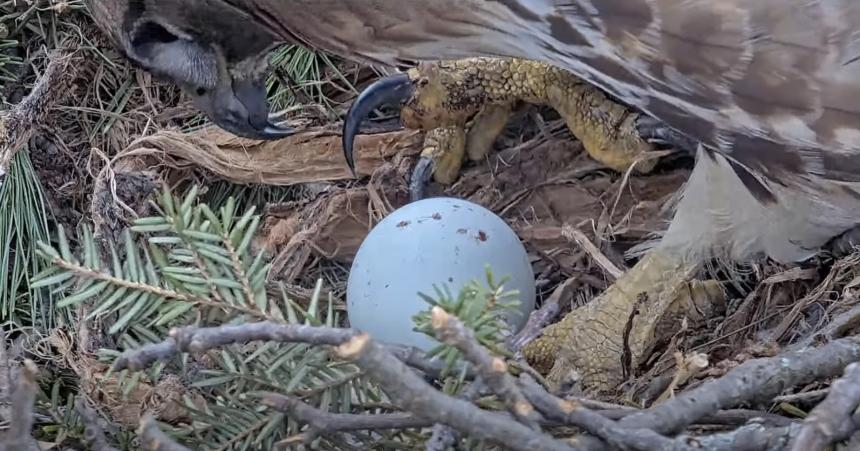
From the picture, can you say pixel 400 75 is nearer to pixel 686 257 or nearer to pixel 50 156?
pixel 686 257

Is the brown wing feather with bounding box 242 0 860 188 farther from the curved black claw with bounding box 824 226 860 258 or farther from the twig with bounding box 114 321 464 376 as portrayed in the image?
the twig with bounding box 114 321 464 376

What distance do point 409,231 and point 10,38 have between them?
99 centimetres

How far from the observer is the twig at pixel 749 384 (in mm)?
793

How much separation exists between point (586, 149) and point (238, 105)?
0.59m

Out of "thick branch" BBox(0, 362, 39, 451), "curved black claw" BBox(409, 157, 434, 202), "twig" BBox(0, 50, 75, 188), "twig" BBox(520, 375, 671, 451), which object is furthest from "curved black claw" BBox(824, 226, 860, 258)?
"twig" BBox(0, 50, 75, 188)

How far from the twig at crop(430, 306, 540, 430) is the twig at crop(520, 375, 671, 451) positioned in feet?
0.06

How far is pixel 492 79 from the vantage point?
1649 millimetres

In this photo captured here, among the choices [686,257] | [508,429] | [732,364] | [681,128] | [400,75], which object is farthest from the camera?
[400,75]

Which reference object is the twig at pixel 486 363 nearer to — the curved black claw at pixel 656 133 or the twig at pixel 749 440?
the twig at pixel 749 440

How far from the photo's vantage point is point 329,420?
801mm

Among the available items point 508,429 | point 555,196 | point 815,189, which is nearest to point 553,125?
point 555,196

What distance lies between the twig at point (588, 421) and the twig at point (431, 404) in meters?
0.06

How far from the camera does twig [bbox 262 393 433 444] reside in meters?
0.77

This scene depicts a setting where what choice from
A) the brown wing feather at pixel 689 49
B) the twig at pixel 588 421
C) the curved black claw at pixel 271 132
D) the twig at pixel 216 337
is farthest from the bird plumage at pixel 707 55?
the twig at pixel 216 337
